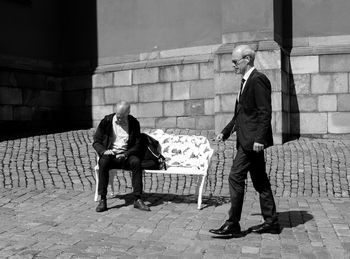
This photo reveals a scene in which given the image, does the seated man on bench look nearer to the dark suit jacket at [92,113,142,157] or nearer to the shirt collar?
the dark suit jacket at [92,113,142,157]

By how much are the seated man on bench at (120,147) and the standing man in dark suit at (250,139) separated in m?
1.50

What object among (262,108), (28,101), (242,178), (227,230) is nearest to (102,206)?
(227,230)

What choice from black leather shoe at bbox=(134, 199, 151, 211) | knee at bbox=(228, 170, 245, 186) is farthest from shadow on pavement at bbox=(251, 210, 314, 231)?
black leather shoe at bbox=(134, 199, 151, 211)

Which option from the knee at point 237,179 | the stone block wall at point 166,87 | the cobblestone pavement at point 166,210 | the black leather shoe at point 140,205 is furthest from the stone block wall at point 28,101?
the knee at point 237,179

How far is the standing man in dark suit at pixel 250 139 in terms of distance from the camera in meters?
5.27

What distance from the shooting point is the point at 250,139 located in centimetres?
531

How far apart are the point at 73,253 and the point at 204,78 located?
782cm

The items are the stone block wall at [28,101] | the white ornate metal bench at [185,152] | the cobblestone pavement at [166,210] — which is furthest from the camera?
the stone block wall at [28,101]

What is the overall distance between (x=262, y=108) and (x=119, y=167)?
7.63ft

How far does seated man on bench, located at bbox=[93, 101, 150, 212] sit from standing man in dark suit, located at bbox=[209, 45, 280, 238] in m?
1.50

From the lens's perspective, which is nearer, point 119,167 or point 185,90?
point 119,167

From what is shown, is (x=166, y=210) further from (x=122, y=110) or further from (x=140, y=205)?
(x=122, y=110)

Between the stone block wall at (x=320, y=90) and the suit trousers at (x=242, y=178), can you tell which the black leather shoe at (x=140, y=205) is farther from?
the stone block wall at (x=320, y=90)

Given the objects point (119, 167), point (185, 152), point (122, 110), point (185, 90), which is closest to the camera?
point (122, 110)
